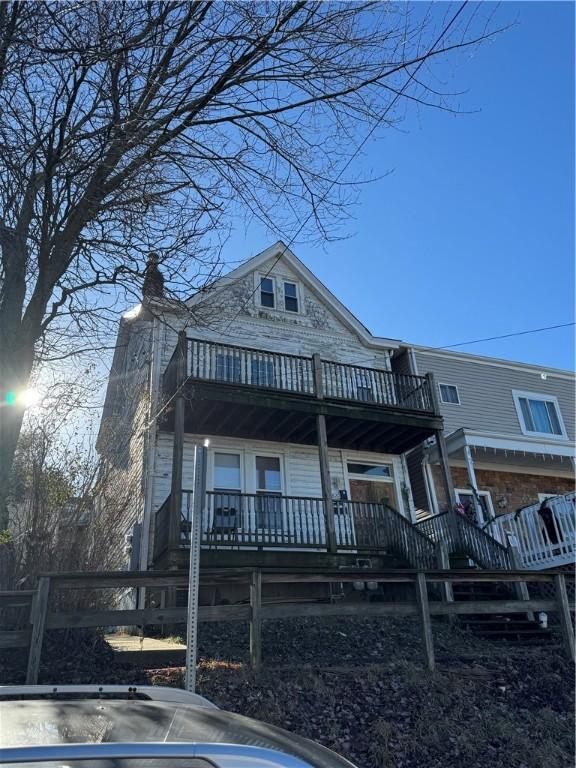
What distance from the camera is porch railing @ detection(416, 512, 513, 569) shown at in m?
11.4

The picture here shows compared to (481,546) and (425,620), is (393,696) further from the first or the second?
(481,546)

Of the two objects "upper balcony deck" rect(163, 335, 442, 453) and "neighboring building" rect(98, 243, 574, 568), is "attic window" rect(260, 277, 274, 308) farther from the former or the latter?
"upper balcony deck" rect(163, 335, 442, 453)

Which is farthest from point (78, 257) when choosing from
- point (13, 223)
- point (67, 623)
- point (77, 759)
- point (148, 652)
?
point (77, 759)

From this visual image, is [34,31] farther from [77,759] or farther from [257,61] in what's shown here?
[77,759]

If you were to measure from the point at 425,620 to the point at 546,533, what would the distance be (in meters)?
6.73

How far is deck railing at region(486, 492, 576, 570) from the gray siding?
4.59 meters

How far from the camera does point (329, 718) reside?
5473 mm

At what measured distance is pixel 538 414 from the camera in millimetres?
19797

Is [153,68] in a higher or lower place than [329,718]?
higher

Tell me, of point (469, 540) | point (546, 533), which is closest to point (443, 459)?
point (469, 540)

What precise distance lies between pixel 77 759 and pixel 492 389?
19034mm

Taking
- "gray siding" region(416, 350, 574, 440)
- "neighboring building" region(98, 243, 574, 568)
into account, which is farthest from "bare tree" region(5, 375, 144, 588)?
"gray siding" region(416, 350, 574, 440)

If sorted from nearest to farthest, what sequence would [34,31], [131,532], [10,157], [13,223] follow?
[34,31], [10,157], [13,223], [131,532]

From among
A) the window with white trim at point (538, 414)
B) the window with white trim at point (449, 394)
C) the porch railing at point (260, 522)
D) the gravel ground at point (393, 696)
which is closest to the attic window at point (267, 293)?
the window with white trim at point (449, 394)
